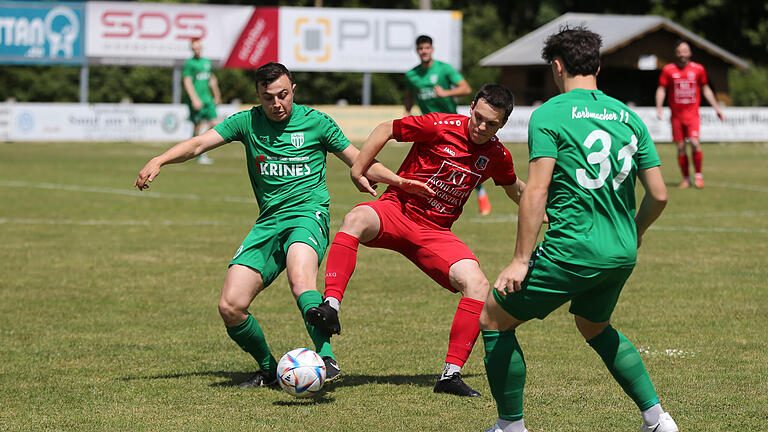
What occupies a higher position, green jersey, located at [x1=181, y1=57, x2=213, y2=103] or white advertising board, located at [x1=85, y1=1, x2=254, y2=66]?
white advertising board, located at [x1=85, y1=1, x2=254, y2=66]

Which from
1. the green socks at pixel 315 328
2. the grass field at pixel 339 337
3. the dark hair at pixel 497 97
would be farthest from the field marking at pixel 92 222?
the dark hair at pixel 497 97

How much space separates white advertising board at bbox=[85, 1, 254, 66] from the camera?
118 ft

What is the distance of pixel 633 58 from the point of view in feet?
147

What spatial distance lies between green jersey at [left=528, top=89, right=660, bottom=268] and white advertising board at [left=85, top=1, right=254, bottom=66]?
1311 inches

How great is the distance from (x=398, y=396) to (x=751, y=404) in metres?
1.89

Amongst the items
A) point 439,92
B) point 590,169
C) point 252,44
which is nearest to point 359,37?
point 252,44

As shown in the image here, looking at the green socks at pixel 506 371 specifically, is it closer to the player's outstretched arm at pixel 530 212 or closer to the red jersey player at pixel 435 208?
the player's outstretched arm at pixel 530 212

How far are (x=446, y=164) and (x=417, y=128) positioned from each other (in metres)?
0.28

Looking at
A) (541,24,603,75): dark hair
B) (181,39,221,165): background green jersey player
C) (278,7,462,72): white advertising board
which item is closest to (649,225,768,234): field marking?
(541,24,603,75): dark hair

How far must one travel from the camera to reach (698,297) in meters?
8.72

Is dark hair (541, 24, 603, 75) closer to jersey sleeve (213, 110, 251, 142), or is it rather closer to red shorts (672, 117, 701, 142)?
jersey sleeve (213, 110, 251, 142)

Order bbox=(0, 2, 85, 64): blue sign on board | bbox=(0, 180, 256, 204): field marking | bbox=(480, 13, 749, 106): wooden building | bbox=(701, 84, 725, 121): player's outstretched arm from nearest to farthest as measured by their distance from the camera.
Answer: bbox=(0, 180, 256, 204): field marking → bbox=(701, 84, 725, 121): player's outstretched arm → bbox=(0, 2, 85, 64): blue sign on board → bbox=(480, 13, 749, 106): wooden building

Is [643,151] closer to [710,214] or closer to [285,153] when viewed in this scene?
[285,153]

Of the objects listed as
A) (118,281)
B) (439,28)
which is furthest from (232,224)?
(439,28)
